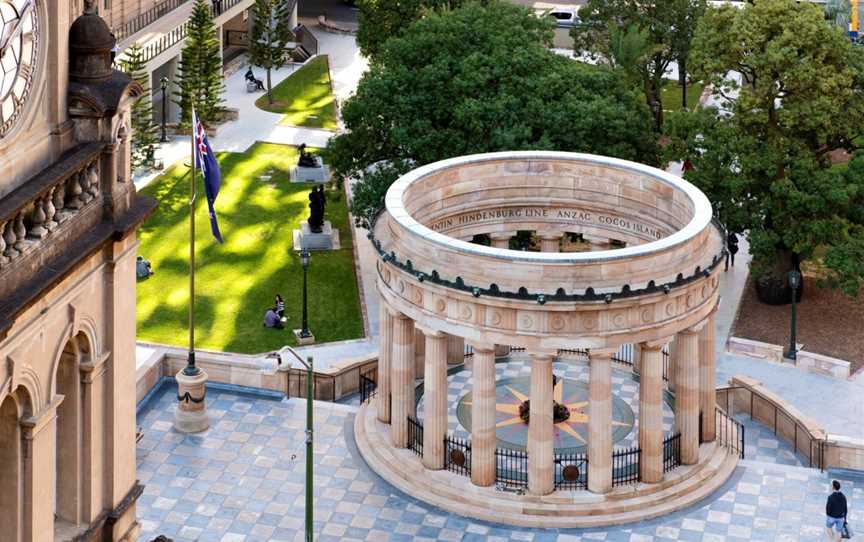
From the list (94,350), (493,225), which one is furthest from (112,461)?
(493,225)

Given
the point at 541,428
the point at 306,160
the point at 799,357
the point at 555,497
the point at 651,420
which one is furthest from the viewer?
the point at 306,160

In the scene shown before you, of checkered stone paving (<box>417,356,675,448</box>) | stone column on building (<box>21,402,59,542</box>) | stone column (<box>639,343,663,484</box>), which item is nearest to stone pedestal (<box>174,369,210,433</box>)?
checkered stone paving (<box>417,356,675,448</box>)

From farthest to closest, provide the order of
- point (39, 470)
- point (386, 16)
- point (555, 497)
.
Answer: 1. point (386, 16)
2. point (555, 497)
3. point (39, 470)

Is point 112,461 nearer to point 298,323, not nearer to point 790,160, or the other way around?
point 298,323

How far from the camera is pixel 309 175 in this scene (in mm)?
96312

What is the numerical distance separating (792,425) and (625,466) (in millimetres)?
7614

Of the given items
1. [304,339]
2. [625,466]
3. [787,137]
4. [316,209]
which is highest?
[787,137]

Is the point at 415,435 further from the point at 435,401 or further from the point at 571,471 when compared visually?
the point at 571,471

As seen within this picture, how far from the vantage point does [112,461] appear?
39719 mm

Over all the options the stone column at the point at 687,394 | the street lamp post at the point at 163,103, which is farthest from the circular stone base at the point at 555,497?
the street lamp post at the point at 163,103

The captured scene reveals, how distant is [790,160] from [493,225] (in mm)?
16355

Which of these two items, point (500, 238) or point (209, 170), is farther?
point (500, 238)

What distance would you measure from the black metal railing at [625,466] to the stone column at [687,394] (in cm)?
164

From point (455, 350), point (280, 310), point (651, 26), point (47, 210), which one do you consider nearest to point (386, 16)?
point (651, 26)
